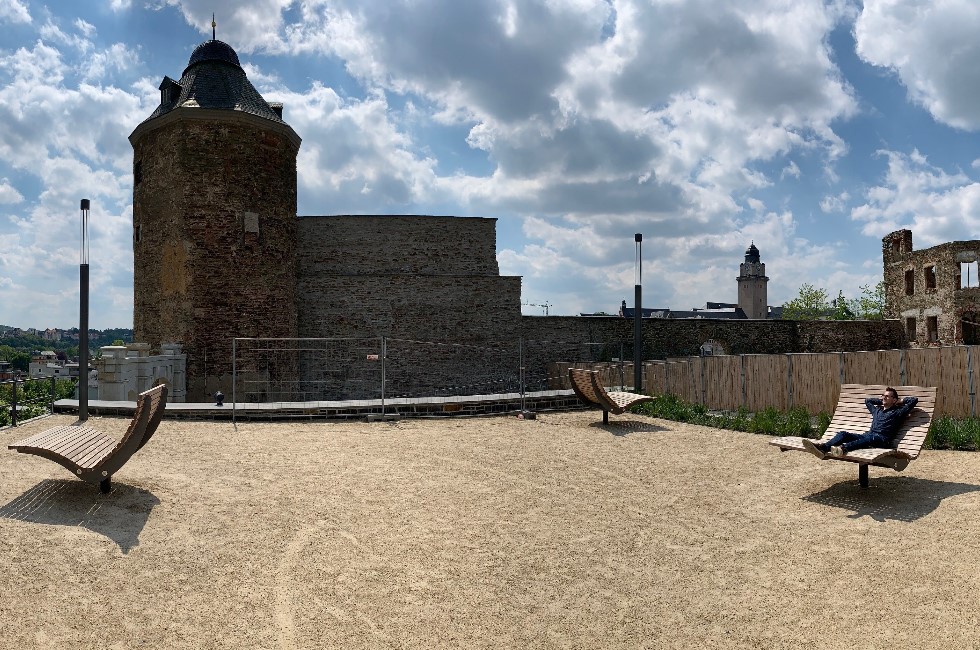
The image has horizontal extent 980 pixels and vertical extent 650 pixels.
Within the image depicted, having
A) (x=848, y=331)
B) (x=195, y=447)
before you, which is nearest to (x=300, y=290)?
(x=195, y=447)

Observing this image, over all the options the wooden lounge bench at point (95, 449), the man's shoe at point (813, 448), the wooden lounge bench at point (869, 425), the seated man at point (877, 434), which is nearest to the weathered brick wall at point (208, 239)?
the wooden lounge bench at point (95, 449)

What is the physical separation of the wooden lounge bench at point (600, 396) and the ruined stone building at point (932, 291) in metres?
24.8

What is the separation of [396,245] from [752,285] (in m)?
72.4

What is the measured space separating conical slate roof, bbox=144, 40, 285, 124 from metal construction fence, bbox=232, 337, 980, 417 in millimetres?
7924

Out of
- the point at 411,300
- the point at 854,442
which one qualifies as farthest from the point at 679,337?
the point at 854,442

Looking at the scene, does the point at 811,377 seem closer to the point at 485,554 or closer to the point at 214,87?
the point at 485,554

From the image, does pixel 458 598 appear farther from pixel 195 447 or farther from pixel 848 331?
pixel 848 331

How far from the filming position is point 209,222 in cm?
2097

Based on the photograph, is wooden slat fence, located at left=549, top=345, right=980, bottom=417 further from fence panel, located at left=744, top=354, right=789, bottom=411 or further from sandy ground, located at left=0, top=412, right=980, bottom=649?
sandy ground, located at left=0, top=412, right=980, bottom=649

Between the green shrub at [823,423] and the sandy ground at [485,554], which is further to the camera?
the green shrub at [823,423]

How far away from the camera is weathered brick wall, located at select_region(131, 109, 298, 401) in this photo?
20.8 meters

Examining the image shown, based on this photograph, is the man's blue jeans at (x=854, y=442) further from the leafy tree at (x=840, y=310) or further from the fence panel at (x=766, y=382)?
the leafy tree at (x=840, y=310)

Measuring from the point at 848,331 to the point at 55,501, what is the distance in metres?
34.8

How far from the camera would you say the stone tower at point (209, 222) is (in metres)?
20.9
